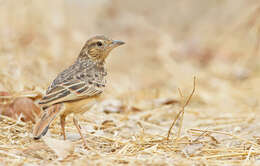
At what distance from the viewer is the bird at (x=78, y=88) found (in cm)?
324

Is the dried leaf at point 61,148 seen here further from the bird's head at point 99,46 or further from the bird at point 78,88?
the bird's head at point 99,46

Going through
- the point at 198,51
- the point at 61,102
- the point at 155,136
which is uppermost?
the point at 198,51

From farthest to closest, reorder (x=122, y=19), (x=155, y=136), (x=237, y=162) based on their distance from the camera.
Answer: (x=122, y=19)
(x=155, y=136)
(x=237, y=162)

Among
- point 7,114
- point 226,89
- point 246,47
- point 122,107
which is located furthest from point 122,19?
point 7,114

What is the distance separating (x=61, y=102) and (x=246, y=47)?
Answer: 8599mm

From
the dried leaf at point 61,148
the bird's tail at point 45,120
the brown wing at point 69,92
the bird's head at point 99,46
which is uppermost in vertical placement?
the bird's head at point 99,46

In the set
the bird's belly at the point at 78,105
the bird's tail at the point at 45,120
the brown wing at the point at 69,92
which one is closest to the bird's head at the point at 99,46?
the brown wing at the point at 69,92

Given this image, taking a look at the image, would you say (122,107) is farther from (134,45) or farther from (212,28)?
(212,28)

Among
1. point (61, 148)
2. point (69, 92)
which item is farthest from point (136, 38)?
point (61, 148)

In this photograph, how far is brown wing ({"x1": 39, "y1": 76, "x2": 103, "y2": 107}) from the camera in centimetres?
327

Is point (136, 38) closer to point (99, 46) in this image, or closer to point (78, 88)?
point (99, 46)

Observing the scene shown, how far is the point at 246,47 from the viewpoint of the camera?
35.6 feet

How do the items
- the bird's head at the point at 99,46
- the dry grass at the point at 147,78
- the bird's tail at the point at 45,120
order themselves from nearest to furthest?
the bird's tail at the point at 45,120 < the dry grass at the point at 147,78 < the bird's head at the point at 99,46

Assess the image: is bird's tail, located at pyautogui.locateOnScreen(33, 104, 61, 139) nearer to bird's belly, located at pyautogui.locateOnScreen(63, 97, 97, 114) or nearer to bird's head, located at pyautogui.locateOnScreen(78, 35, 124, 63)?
bird's belly, located at pyautogui.locateOnScreen(63, 97, 97, 114)
